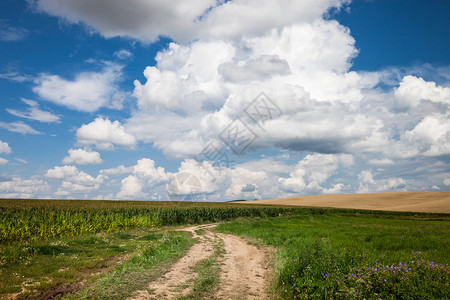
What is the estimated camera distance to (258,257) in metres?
13.2

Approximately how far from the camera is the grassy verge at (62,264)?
8.27 meters

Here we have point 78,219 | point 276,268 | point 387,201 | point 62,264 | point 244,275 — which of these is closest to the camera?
point 244,275

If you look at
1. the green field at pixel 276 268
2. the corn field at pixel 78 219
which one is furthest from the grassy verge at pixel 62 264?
the corn field at pixel 78 219

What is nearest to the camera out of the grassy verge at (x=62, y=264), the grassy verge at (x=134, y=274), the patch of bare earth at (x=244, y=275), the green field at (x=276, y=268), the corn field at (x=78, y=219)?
the green field at (x=276, y=268)

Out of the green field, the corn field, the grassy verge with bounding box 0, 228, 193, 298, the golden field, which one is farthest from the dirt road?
the golden field

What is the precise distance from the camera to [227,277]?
9.63m

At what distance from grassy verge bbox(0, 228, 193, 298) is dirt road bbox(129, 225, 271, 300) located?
1.63 meters

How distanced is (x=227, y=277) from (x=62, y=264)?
22.8 ft

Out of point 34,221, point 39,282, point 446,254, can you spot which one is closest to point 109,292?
point 39,282

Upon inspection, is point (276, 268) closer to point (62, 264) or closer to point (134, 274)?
point (134, 274)

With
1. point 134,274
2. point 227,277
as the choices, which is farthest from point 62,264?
point 227,277

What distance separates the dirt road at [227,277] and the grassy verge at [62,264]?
1629 millimetres

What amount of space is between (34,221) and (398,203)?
352ft

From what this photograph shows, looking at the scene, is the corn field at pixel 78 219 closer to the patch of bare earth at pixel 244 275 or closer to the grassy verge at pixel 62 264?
the grassy verge at pixel 62 264
